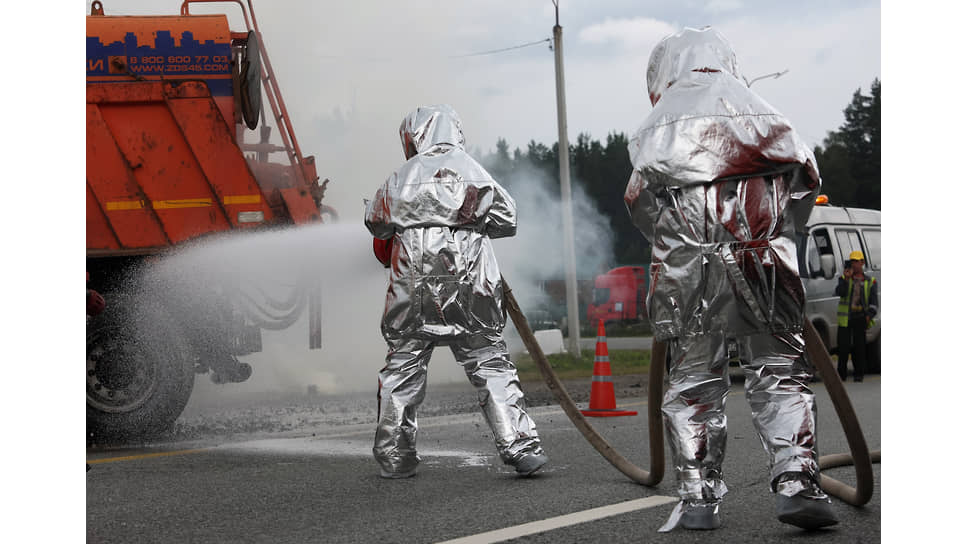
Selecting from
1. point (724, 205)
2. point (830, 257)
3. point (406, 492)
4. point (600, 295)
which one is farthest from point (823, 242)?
point (600, 295)

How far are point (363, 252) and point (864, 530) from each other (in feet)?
15.0

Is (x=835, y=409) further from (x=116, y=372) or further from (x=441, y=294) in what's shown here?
(x=116, y=372)

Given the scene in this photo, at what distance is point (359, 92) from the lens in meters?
9.90

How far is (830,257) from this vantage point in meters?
11.0

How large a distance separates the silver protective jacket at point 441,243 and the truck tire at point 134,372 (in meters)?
2.11

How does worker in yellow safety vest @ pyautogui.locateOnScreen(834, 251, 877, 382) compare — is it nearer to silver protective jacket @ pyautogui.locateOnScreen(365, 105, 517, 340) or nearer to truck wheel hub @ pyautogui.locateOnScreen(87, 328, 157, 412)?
silver protective jacket @ pyautogui.locateOnScreen(365, 105, 517, 340)

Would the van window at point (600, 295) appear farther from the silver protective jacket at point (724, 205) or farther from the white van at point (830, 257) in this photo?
the silver protective jacket at point (724, 205)

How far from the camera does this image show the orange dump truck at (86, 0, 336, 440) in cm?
641

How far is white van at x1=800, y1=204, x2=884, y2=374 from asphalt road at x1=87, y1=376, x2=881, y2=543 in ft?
16.0

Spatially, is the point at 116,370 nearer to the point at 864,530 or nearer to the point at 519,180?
the point at 864,530

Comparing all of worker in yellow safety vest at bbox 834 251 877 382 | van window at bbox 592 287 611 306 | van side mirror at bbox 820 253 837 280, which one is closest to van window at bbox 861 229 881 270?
worker in yellow safety vest at bbox 834 251 877 382

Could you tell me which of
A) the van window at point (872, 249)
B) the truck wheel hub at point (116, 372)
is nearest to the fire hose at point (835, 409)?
the truck wheel hub at point (116, 372)

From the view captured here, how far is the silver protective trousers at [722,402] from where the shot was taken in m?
3.19

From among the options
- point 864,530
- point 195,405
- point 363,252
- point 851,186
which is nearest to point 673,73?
point 864,530
